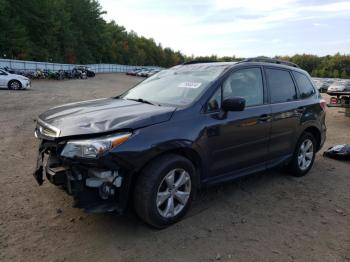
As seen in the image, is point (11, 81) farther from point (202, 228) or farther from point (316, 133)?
point (202, 228)

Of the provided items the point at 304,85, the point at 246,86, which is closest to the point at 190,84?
the point at 246,86

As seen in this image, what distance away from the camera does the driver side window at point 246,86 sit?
14.6 feet

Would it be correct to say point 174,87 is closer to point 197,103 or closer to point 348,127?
point 197,103

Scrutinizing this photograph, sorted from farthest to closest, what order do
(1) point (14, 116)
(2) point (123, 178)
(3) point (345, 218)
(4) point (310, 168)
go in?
(1) point (14, 116) < (4) point (310, 168) < (3) point (345, 218) < (2) point (123, 178)

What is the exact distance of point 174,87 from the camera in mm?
4645

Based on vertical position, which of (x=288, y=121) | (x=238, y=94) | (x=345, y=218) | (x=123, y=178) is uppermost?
(x=238, y=94)

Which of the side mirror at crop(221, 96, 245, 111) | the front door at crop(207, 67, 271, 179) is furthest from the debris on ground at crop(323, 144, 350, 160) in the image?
the side mirror at crop(221, 96, 245, 111)

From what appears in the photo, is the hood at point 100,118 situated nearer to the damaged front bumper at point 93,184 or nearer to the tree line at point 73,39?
the damaged front bumper at point 93,184

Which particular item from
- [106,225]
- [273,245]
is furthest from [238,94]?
[106,225]

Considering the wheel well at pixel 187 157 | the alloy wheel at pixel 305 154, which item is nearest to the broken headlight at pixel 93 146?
the wheel well at pixel 187 157

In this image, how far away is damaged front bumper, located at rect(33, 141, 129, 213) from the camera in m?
3.42

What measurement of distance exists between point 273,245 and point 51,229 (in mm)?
2263

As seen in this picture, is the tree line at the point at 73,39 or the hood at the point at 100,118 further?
the tree line at the point at 73,39

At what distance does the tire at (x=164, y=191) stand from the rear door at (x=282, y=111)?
1688 mm
